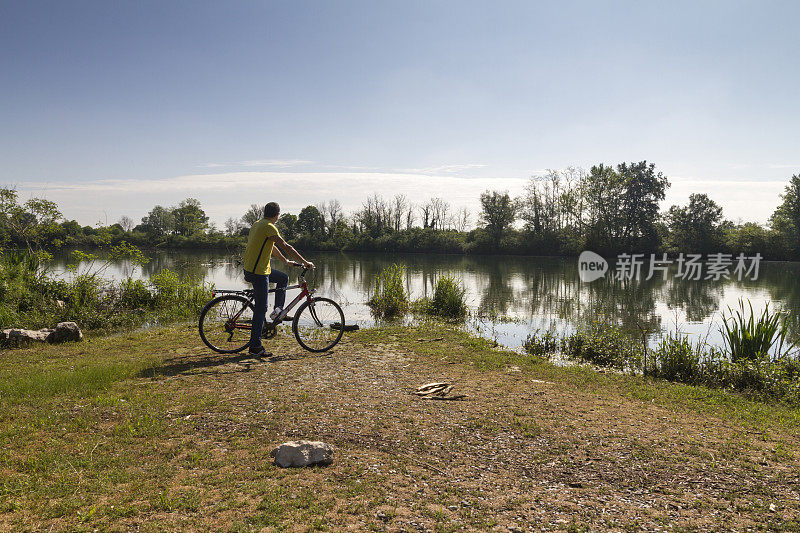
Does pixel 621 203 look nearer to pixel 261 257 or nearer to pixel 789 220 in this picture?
pixel 789 220

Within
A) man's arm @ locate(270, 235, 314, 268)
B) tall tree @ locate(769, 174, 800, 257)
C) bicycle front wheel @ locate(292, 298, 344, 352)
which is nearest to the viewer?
man's arm @ locate(270, 235, 314, 268)

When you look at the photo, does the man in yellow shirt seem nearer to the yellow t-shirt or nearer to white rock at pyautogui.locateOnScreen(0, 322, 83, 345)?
the yellow t-shirt

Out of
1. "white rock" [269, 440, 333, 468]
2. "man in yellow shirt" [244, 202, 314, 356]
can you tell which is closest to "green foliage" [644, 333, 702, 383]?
"man in yellow shirt" [244, 202, 314, 356]

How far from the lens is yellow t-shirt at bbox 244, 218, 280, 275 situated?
6.84 m

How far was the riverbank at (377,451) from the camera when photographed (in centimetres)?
302

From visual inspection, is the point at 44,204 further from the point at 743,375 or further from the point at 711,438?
the point at 743,375

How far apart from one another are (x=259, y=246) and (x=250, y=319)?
149cm

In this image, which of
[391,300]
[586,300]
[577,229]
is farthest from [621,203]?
[391,300]

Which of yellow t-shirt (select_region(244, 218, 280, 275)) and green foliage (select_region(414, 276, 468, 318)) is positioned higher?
yellow t-shirt (select_region(244, 218, 280, 275))

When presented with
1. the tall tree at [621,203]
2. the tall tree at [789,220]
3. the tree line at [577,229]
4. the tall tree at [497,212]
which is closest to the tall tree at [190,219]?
the tree line at [577,229]

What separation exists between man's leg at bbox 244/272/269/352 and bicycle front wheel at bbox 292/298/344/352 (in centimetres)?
61

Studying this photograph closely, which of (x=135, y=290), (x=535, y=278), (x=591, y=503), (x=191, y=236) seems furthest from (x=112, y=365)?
(x=191, y=236)

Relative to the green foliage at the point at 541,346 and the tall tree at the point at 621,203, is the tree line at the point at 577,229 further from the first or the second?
the green foliage at the point at 541,346

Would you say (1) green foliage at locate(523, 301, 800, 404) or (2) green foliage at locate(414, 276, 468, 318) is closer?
(1) green foliage at locate(523, 301, 800, 404)
